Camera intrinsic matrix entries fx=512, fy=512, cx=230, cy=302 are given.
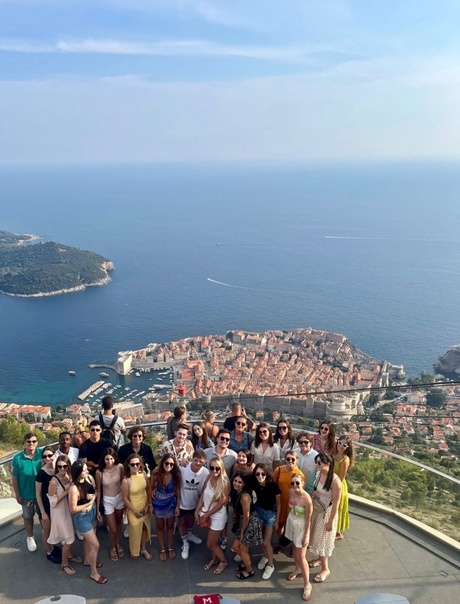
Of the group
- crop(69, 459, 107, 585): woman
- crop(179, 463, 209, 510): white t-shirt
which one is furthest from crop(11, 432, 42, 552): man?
crop(179, 463, 209, 510): white t-shirt

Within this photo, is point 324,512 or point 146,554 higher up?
point 324,512

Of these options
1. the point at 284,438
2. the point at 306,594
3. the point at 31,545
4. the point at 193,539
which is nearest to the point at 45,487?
the point at 31,545

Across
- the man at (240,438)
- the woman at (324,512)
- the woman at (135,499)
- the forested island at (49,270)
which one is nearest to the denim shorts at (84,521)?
the woman at (135,499)

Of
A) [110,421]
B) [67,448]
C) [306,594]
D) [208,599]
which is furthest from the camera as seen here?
[110,421]

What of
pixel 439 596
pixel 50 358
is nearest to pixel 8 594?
pixel 439 596

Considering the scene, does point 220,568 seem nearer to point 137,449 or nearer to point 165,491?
point 165,491

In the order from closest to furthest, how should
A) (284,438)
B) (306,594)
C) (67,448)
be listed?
(306,594)
(67,448)
(284,438)

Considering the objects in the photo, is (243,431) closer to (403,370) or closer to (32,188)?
(403,370)

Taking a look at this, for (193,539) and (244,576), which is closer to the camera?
(244,576)
